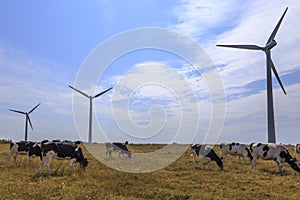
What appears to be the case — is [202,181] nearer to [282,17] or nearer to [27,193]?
[27,193]

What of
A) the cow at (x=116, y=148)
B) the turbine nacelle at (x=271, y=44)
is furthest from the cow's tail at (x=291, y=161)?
the turbine nacelle at (x=271, y=44)

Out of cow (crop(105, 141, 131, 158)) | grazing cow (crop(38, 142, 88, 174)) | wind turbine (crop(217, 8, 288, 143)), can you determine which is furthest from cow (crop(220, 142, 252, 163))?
grazing cow (crop(38, 142, 88, 174))

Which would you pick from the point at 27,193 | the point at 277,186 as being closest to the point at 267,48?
the point at 277,186

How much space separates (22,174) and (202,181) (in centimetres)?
957

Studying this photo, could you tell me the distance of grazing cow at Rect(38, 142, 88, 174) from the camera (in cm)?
1745

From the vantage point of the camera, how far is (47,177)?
15750 mm

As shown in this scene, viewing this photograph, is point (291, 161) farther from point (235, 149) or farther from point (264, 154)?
point (235, 149)

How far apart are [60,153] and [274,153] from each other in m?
13.7

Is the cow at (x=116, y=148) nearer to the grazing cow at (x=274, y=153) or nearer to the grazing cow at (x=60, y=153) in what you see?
the grazing cow at (x=60, y=153)

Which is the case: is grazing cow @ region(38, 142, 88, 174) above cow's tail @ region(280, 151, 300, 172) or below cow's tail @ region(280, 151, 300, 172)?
above

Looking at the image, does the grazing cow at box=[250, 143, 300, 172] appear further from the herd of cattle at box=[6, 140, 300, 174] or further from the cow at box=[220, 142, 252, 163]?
the cow at box=[220, 142, 252, 163]

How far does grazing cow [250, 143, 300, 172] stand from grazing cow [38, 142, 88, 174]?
11493 mm

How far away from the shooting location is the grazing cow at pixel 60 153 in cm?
1745

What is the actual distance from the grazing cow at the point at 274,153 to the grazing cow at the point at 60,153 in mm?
11493
